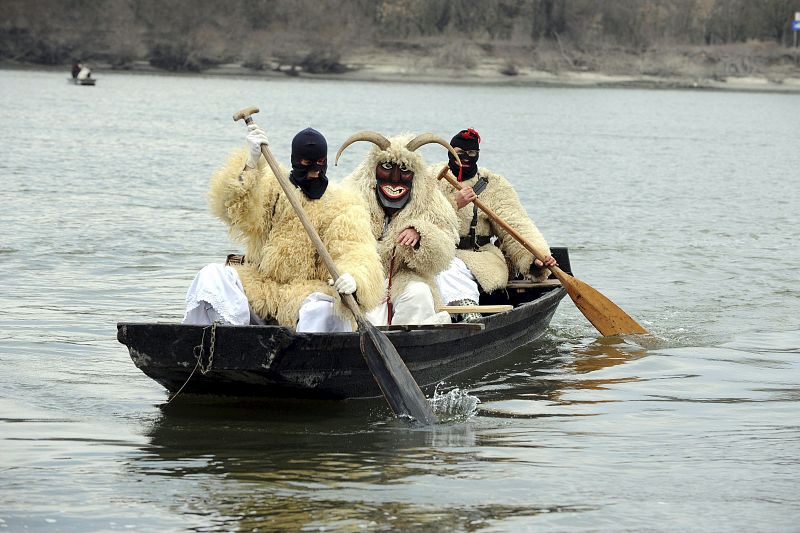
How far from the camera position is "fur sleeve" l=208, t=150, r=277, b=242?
8164 mm

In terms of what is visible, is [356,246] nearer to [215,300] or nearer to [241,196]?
[241,196]

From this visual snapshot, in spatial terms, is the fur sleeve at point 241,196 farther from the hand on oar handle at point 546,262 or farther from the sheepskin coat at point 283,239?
the hand on oar handle at point 546,262

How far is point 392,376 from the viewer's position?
8.02 m

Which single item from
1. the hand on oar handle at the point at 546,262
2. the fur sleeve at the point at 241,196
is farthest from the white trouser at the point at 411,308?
the hand on oar handle at the point at 546,262

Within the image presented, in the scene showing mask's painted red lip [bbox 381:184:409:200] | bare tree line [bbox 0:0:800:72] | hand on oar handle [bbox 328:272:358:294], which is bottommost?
hand on oar handle [bbox 328:272:358:294]

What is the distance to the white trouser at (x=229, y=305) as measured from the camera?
7.98m

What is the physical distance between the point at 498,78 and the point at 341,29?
425 inches

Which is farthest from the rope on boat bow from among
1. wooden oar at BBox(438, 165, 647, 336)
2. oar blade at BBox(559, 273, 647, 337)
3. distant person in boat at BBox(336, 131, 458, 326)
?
oar blade at BBox(559, 273, 647, 337)

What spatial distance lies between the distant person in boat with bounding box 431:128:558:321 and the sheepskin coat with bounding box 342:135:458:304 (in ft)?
3.38

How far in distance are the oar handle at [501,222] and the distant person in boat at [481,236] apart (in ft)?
0.22

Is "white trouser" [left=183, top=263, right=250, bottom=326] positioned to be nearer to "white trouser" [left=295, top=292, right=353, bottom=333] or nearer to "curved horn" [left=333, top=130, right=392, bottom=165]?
"white trouser" [left=295, top=292, right=353, bottom=333]

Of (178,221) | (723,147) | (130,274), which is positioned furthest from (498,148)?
(130,274)

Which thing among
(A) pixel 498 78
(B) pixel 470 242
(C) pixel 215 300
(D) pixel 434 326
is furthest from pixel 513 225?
(A) pixel 498 78

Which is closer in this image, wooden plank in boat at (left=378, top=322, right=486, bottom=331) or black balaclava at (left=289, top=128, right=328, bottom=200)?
black balaclava at (left=289, top=128, right=328, bottom=200)
